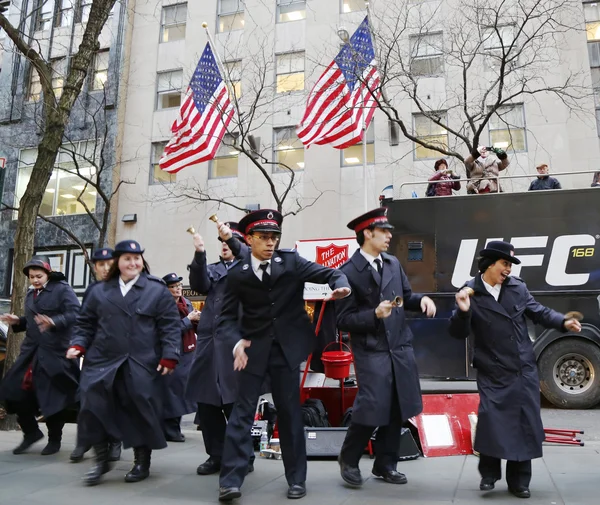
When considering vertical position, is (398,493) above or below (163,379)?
below

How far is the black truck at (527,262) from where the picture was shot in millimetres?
9242

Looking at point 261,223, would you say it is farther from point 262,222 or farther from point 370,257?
point 370,257

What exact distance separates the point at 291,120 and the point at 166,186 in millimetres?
5112

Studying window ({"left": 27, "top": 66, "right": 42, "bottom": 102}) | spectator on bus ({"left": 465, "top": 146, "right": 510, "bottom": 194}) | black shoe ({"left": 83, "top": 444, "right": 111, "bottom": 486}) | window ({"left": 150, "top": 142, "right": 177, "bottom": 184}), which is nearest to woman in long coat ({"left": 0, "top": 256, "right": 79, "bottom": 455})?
black shoe ({"left": 83, "top": 444, "right": 111, "bottom": 486})

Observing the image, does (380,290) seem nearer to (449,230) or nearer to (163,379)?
(163,379)

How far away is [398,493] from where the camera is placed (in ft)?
14.7

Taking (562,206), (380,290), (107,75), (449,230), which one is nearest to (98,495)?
(380,290)

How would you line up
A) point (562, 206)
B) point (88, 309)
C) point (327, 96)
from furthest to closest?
point (327, 96) < point (562, 206) < point (88, 309)

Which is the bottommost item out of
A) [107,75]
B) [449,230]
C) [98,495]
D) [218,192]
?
[98,495]

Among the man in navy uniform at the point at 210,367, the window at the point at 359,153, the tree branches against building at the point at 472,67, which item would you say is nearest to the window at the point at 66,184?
the window at the point at 359,153

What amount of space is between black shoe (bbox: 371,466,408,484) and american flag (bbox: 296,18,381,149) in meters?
9.73

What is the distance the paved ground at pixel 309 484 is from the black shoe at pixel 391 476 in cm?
7

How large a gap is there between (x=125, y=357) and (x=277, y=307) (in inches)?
55.6

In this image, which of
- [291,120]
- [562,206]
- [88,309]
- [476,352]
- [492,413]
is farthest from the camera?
[291,120]
